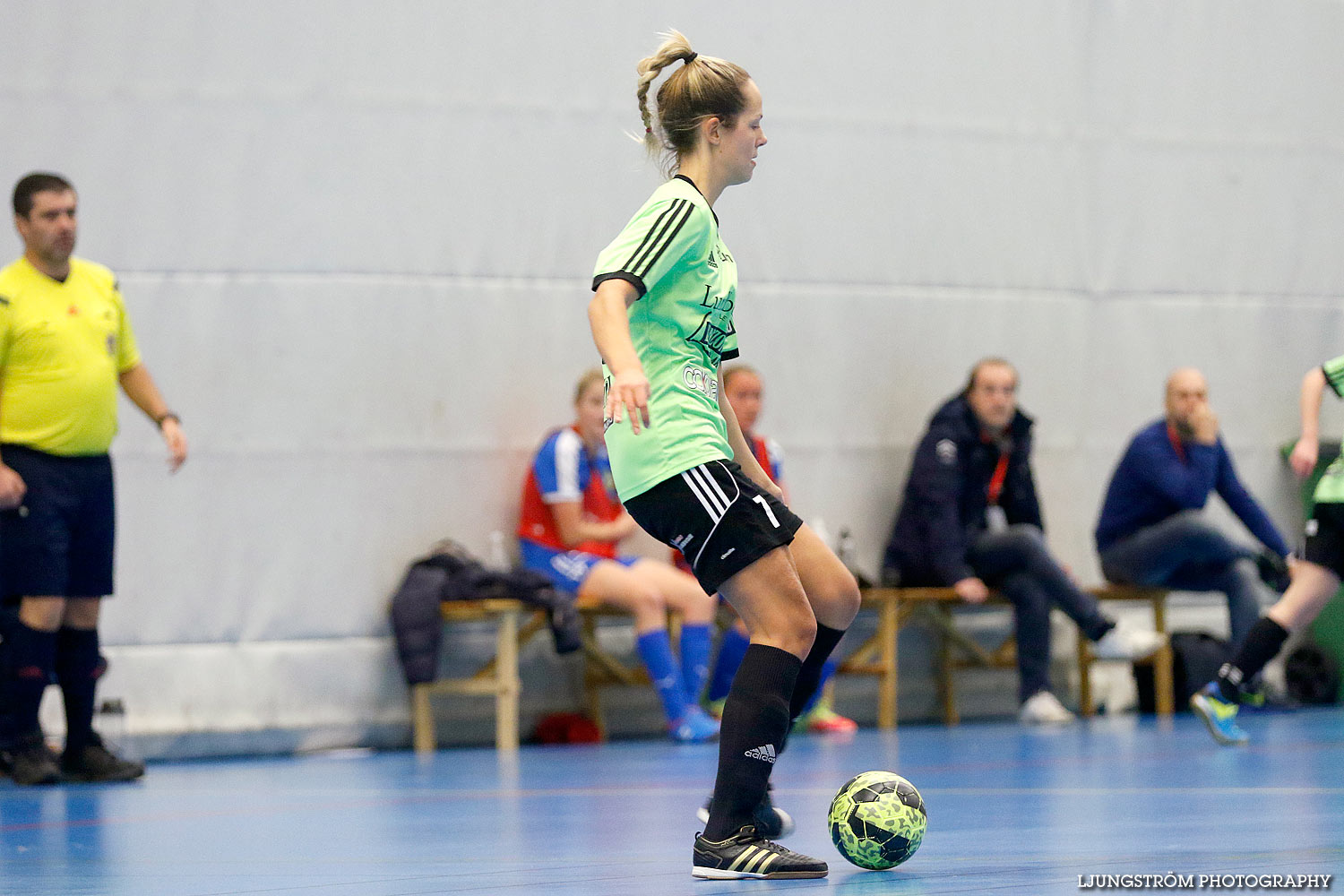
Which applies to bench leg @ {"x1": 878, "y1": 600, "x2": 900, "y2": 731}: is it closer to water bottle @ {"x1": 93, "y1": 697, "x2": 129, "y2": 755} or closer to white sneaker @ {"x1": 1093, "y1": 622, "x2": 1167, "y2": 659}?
white sneaker @ {"x1": 1093, "y1": 622, "x2": 1167, "y2": 659}

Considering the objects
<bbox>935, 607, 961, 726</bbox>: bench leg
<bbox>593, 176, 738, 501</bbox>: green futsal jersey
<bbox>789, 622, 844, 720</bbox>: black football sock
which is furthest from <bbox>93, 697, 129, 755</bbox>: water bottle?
<bbox>593, 176, 738, 501</bbox>: green futsal jersey

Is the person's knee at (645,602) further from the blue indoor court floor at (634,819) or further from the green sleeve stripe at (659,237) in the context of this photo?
the green sleeve stripe at (659,237)

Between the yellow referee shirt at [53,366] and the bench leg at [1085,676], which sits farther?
the bench leg at [1085,676]

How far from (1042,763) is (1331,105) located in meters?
6.12

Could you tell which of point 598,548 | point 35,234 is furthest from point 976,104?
point 35,234

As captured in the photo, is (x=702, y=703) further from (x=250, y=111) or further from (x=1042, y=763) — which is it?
(x=250, y=111)

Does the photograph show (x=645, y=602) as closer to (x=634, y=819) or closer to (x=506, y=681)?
(x=506, y=681)

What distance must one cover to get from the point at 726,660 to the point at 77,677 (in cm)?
344

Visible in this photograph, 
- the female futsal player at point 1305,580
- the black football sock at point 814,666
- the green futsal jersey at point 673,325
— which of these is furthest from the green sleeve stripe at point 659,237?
the female futsal player at point 1305,580

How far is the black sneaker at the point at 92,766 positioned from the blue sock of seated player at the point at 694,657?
111 inches

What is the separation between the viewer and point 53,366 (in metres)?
6.82

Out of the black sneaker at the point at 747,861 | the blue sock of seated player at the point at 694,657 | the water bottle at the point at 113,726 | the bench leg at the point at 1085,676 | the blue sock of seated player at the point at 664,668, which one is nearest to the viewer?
the black sneaker at the point at 747,861

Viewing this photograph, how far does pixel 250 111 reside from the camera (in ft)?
28.8

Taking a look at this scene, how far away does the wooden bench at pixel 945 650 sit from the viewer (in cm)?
945
